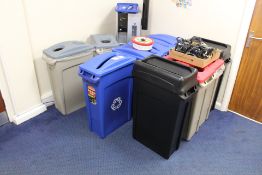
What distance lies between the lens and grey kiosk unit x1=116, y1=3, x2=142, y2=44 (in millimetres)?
2545

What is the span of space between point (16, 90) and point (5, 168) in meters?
0.71

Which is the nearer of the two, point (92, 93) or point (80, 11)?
point (92, 93)

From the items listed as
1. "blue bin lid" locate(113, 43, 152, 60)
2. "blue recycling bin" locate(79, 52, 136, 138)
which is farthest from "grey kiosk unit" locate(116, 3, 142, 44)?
"blue recycling bin" locate(79, 52, 136, 138)

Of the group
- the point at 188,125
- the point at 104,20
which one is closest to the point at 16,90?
the point at 104,20

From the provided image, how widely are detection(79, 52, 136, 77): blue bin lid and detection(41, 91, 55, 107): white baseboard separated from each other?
833 mm

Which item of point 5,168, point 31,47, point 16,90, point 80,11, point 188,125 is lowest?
point 5,168

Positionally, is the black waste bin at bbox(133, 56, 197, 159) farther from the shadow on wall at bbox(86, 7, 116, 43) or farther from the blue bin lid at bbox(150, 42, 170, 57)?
the shadow on wall at bbox(86, 7, 116, 43)

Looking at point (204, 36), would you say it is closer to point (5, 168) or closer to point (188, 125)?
point (188, 125)

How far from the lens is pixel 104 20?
276cm

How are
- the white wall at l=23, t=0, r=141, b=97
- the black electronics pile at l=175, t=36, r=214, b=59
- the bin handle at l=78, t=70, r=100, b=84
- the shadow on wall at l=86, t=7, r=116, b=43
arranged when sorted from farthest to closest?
the shadow on wall at l=86, t=7, r=116, b=43
the white wall at l=23, t=0, r=141, b=97
the black electronics pile at l=175, t=36, r=214, b=59
the bin handle at l=78, t=70, r=100, b=84

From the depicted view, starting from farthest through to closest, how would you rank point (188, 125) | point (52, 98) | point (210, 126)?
1. point (52, 98)
2. point (210, 126)
3. point (188, 125)

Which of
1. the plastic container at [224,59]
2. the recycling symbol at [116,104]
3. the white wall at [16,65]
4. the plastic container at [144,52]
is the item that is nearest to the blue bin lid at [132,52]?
the plastic container at [144,52]

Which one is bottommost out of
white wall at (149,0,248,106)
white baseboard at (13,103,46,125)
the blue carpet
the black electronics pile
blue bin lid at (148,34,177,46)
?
the blue carpet

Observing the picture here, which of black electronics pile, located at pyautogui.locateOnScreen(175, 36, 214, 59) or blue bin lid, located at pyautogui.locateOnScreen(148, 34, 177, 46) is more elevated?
black electronics pile, located at pyautogui.locateOnScreen(175, 36, 214, 59)
